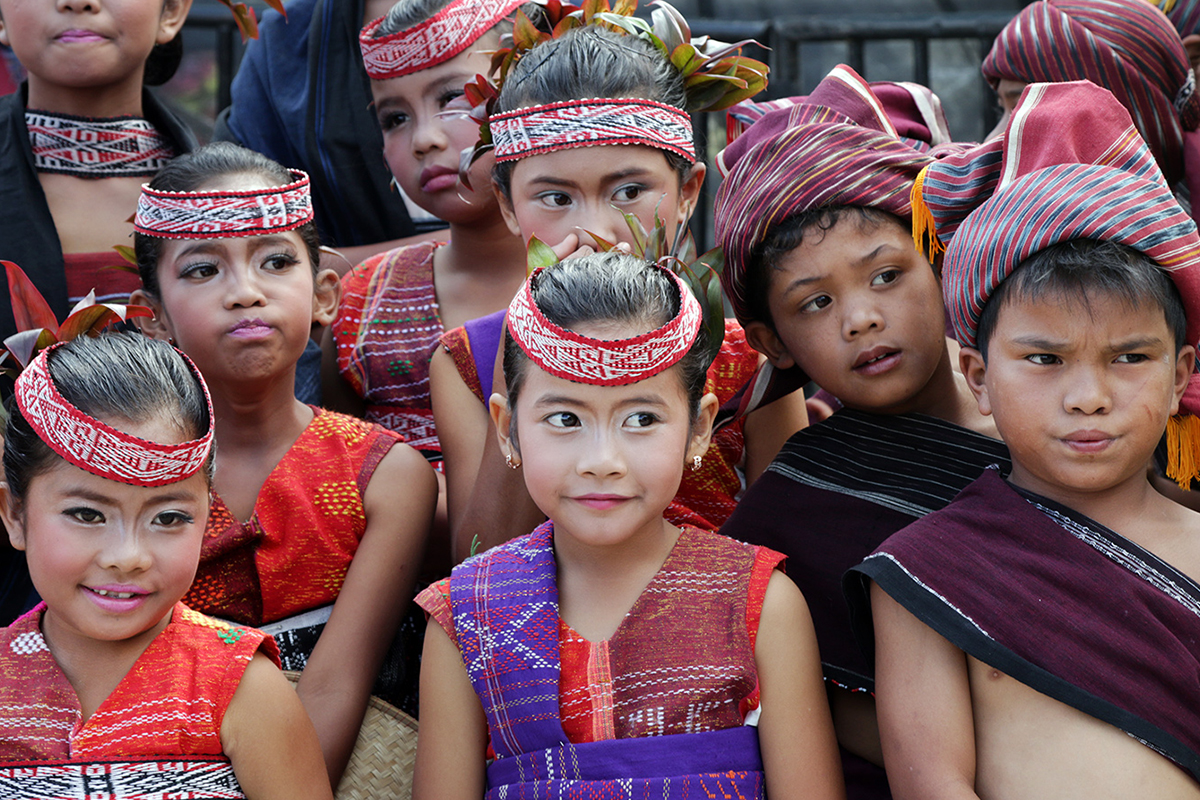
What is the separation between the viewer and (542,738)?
216 cm

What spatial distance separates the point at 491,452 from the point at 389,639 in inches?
17.8

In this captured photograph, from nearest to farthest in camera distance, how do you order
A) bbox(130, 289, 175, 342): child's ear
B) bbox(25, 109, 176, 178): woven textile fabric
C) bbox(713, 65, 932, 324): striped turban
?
bbox(713, 65, 932, 324): striped turban < bbox(130, 289, 175, 342): child's ear < bbox(25, 109, 176, 178): woven textile fabric

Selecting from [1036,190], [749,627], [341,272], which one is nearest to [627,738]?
[749,627]

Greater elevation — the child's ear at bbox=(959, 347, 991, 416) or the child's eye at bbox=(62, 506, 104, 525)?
the child's ear at bbox=(959, 347, 991, 416)

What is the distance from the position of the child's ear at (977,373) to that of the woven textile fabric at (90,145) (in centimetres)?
227

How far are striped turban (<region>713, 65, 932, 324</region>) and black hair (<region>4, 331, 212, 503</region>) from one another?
3.77 feet

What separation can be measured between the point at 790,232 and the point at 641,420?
64 centimetres

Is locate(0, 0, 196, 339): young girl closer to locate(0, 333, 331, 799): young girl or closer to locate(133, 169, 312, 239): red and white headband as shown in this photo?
locate(133, 169, 312, 239): red and white headband

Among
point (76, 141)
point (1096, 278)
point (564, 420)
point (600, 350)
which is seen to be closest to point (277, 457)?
point (564, 420)

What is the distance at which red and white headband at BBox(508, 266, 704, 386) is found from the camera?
2.20m

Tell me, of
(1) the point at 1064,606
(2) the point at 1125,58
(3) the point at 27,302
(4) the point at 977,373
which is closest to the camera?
(1) the point at 1064,606

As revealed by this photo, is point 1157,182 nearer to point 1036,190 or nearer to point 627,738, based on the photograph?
point 1036,190

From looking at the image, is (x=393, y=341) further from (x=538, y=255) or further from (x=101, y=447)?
(x=101, y=447)

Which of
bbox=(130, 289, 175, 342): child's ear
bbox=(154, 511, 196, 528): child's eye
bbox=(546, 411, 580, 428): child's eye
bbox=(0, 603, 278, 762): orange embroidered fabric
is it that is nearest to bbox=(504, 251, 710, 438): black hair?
bbox=(546, 411, 580, 428): child's eye
